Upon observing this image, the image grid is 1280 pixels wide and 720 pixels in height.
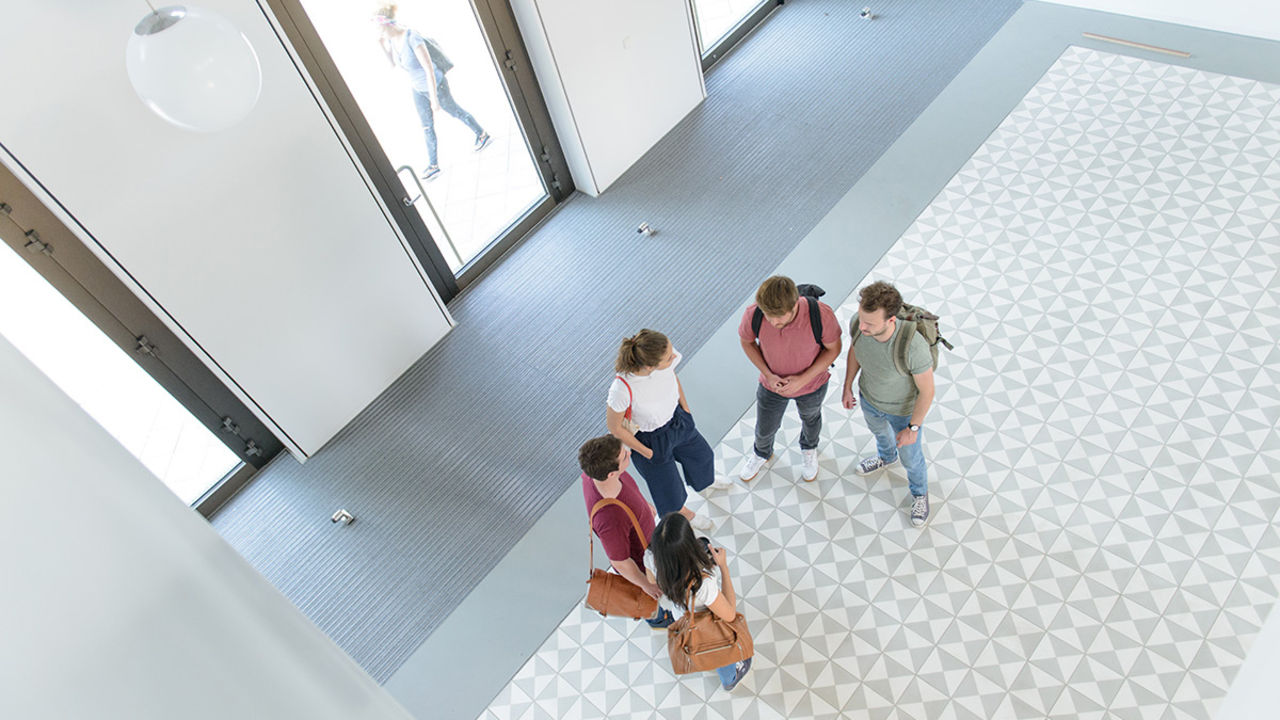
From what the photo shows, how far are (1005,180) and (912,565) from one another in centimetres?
279

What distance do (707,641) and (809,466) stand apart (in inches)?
51.6

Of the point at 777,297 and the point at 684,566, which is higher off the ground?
the point at 777,297

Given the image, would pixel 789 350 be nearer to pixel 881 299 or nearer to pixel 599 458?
pixel 881 299

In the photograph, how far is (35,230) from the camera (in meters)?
3.55

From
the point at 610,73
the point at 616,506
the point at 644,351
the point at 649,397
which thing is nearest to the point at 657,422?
the point at 649,397

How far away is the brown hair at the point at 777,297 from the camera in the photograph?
3.04 m

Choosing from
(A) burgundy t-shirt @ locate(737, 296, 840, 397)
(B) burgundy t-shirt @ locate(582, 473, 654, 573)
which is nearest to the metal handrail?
(A) burgundy t-shirt @ locate(737, 296, 840, 397)

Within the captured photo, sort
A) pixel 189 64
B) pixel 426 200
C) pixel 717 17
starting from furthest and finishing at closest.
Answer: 1. pixel 717 17
2. pixel 426 200
3. pixel 189 64

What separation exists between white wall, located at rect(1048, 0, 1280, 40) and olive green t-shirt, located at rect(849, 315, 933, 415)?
444 centimetres

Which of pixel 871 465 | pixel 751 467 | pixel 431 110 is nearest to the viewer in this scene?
pixel 871 465

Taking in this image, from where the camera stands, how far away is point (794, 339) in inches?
129

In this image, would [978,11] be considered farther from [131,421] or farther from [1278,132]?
[131,421]

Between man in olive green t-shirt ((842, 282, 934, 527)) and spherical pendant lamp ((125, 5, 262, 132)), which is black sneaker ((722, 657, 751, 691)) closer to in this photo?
man in olive green t-shirt ((842, 282, 934, 527))

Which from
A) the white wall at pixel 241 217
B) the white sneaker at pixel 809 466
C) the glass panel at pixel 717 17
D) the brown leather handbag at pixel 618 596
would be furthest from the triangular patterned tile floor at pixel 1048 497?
the glass panel at pixel 717 17
